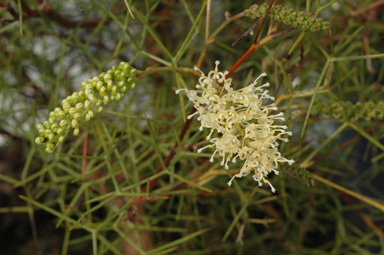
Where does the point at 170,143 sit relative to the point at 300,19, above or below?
below

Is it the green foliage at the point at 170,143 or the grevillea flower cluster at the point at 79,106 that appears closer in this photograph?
the grevillea flower cluster at the point at 79,106

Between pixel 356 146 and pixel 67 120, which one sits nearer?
pixel 67 120

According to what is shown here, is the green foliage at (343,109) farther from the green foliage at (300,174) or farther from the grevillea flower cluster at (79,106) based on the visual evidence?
the grevillea flower cluster at (79,106)

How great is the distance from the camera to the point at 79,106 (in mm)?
319

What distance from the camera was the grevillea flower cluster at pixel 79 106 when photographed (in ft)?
1.03

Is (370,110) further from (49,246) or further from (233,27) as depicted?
(49,246)

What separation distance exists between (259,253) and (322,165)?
0.22 m

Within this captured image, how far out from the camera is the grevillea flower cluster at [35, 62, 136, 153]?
0.32 metres

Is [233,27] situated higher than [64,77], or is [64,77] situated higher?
[233,27]

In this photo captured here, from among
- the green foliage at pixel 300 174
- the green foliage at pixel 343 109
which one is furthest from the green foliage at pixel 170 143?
the green foliage at pixel 300 174

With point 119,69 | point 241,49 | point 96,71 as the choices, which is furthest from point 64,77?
point 119,69

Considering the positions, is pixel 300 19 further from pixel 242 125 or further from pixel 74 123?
pixel 74 123

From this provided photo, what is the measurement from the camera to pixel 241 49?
759mm

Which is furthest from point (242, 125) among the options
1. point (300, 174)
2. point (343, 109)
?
point (343, 109)
